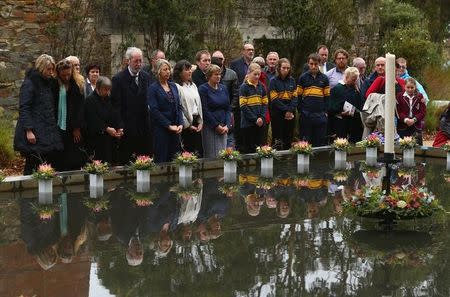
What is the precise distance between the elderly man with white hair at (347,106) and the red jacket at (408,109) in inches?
29.6

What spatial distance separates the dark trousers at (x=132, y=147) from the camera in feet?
37.7

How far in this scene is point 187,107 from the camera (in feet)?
38.4

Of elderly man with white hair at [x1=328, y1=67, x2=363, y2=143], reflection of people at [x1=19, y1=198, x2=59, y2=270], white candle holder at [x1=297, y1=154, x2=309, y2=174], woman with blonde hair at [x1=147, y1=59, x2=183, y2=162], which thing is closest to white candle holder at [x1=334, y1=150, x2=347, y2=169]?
white candle holder at [x1=297, y1=154, x2=309, y2=174]

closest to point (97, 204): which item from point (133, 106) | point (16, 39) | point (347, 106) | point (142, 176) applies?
point (142, 176)

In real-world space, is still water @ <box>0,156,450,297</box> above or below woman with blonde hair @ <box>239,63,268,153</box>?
below

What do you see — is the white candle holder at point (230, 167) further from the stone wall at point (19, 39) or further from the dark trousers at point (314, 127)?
the stone wall at point (19, 39)

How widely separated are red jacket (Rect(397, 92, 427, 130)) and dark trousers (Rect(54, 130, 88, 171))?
4550mm

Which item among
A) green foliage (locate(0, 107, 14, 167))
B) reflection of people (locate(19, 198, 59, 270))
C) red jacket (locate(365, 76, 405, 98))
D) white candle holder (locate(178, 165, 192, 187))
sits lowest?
green foliage (locate(0, 107, 14, 167))

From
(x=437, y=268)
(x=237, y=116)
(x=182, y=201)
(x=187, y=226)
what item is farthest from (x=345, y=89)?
(x=437, y=268)

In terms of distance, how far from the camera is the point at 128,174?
9.54m

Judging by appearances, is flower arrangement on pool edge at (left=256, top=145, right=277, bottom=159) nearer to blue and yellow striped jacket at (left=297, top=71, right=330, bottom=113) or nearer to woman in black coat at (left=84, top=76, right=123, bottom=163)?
woman in black coat at (left=84, top=76, right=123, bottom=163)

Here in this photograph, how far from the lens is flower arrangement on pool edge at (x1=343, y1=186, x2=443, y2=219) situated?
280 inches

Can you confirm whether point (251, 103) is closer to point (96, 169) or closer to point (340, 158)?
point (340, 158)

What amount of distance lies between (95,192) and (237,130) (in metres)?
4.92
